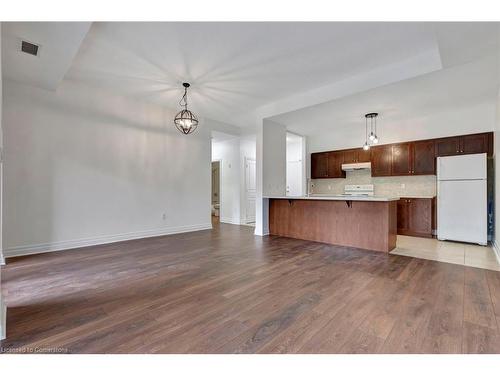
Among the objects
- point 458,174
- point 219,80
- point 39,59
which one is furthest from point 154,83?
point 458,174

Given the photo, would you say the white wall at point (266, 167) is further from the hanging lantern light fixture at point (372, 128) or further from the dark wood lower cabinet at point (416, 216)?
the dark wood lower cabinet at point (416, 216)

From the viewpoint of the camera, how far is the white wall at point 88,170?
12.0 feet

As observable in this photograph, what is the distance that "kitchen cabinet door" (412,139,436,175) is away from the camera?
5250mm

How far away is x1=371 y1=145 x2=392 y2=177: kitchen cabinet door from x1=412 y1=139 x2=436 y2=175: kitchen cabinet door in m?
0.52

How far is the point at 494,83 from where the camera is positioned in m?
3.69

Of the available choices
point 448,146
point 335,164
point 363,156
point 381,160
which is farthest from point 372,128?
point 448,146

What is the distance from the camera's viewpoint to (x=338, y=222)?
174 inches

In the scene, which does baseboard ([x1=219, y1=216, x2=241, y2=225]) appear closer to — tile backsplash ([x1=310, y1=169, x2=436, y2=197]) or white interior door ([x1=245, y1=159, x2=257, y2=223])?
white interior door ([x1=245, y1=159, x2=257, y2=223])

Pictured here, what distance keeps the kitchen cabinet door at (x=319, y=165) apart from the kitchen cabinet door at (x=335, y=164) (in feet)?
0.40

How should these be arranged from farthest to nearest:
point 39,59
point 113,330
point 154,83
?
point 154,83, point 39,59, point 113,330

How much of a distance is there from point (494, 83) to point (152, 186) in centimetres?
621

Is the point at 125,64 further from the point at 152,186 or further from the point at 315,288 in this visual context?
the point at 315,288

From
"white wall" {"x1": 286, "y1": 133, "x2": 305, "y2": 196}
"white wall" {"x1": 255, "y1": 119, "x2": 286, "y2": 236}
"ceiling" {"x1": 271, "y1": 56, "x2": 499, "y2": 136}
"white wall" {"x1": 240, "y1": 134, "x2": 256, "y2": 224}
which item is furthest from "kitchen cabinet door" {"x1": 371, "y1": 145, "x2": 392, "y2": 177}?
"white wall" {"x1": 240, "y1": 134, "x2": 256, "y2": 224}

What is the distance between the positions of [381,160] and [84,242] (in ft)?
21.7
